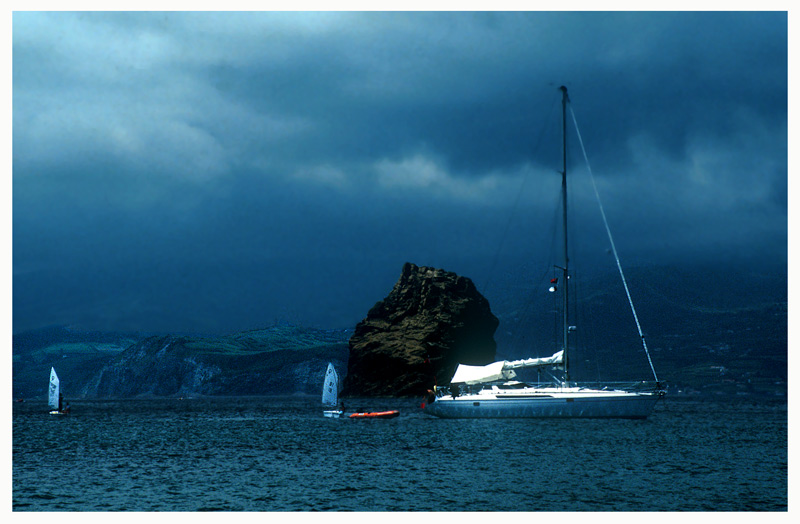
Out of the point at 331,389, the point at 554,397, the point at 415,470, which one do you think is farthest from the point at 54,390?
the point at 415,470

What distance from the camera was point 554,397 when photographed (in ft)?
276

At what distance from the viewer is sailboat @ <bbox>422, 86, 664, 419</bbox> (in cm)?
8450

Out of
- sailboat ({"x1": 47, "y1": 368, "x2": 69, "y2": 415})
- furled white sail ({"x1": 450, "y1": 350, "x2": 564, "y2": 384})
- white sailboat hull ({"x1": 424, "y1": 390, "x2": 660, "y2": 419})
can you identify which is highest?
furled white sail ({"x1": 450, "y1": 350, "x2": 564, "y2": 384})

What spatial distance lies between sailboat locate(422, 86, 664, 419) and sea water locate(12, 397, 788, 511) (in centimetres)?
294

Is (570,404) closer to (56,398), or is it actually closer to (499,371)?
(499,371)

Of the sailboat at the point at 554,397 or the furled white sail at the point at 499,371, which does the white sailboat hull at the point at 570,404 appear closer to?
the sailboat at the point at 554,397

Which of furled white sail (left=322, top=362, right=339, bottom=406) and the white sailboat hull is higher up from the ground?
the white sailboat hull

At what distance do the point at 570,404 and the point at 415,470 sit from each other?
40152 millimetres

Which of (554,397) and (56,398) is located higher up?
(554,397)

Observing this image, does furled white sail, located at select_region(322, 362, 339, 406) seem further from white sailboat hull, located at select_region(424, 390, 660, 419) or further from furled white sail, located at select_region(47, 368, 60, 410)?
furled white sail, located at select_region(47, 368, 60, 410)

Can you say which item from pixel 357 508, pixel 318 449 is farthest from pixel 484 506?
pixel 318 449

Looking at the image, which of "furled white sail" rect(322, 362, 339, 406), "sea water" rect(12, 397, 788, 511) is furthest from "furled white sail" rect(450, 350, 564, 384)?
"furled white sail" rect(322, 362, 339, 406)

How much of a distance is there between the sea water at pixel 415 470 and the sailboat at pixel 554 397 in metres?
2.94

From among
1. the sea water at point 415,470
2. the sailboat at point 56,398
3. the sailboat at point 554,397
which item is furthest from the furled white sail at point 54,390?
the sailboat at point 554,397
